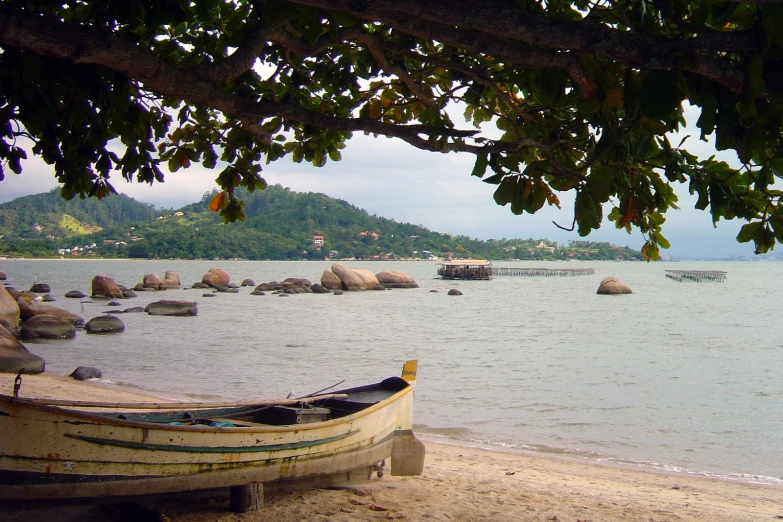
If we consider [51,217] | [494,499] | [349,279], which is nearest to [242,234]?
[51,217]

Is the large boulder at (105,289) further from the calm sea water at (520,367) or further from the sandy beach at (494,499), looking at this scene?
the sandy beach at (494,499)

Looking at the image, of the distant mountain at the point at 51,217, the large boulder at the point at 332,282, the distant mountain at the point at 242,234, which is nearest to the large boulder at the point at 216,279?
the large boulder at the point at 332,282

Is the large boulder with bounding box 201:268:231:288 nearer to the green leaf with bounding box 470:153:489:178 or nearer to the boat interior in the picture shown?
the boat interior

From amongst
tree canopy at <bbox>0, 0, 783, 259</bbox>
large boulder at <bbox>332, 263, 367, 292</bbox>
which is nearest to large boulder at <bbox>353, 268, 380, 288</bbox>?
A: large boulder at <bbox>332, 263, 367, 292</bbox>

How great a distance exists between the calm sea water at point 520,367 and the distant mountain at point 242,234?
3078 inches

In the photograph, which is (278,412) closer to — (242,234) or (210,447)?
(210,447)

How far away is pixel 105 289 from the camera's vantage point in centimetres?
3644

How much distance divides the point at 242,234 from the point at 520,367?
98.5 m

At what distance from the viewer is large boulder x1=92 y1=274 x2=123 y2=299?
36406 mm

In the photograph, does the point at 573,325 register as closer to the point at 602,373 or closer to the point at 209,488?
the point at 602,373

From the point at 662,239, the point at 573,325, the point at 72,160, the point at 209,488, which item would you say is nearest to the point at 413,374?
the point at 209,488

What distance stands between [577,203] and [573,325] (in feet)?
88.4

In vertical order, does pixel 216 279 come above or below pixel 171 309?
above

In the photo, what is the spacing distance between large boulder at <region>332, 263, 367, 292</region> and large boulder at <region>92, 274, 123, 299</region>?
15062 mm
